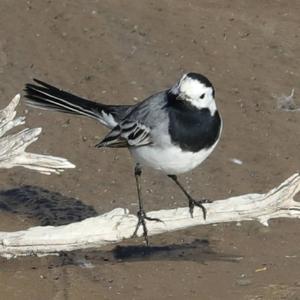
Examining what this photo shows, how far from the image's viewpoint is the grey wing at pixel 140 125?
6309 mm

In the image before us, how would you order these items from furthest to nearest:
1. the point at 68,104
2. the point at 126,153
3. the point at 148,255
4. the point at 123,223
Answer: the point at 126,153
the point at 148,255
the point at 68,104
the point at 123,223

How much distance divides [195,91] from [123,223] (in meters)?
0.89

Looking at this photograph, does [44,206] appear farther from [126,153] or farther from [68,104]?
[68,104]

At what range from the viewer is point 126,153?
8.66 metres

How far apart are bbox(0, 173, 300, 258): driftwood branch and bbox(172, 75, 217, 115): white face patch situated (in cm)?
60

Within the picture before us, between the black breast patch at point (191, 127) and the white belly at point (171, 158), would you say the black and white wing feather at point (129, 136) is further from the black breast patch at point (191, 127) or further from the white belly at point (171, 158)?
the black breast patch at point (191, 127)

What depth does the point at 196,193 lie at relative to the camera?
8.03 m

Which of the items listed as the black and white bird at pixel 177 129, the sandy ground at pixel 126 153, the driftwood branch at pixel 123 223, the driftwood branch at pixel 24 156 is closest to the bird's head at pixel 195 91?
the black and white bird at pixel 177 129

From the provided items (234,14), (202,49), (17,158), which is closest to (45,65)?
(202,49)

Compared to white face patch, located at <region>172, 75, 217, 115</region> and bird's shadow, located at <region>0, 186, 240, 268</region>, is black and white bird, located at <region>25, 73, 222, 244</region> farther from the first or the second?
bird's shadow, located at <region>0, 186, 240, 268</region>

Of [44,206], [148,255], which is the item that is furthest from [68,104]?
[44,206]

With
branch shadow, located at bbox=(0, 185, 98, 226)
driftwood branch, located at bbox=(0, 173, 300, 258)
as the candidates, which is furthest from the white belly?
branch shadow, located at bbox=(0, 185, 98, 226)

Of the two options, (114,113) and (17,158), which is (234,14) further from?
(17,158)

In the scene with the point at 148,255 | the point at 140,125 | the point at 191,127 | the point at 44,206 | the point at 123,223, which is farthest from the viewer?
the point at 44,206
